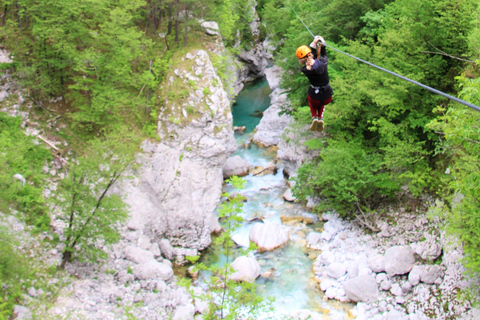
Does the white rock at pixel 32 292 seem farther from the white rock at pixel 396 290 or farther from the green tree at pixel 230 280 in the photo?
the white rock at pixel 396 290

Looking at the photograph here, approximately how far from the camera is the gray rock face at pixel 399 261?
48.8ft

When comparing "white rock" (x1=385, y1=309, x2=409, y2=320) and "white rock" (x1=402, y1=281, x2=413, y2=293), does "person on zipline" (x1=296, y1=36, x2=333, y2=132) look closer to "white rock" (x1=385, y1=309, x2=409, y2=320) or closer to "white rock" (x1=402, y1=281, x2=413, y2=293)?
"white rock" (x1=385, y1=309, x2=409, y2=320)

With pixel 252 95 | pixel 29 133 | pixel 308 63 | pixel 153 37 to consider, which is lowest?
pixel 252 95

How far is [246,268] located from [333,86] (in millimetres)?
9890

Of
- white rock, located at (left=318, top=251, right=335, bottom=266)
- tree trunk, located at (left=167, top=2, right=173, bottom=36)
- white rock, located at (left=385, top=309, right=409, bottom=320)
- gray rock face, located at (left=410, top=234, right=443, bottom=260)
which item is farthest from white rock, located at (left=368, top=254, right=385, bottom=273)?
tree trunk, located at (left=167, top=2, right=173, bottom=36)

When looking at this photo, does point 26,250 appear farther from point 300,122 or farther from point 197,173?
point 300,122

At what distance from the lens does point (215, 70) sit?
2108 cm

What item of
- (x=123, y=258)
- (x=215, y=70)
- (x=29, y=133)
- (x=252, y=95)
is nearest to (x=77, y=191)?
(x=123, y=258)

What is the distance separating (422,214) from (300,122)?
7.87 m

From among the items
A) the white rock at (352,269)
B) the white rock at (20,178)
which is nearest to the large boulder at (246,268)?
the white rock at (352,269)

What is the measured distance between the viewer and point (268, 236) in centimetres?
1811

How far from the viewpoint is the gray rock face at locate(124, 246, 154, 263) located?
606 inches

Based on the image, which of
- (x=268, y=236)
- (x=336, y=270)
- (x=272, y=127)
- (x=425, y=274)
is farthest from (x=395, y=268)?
(x=272, y=127)

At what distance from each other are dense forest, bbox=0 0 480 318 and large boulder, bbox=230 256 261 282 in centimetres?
481
